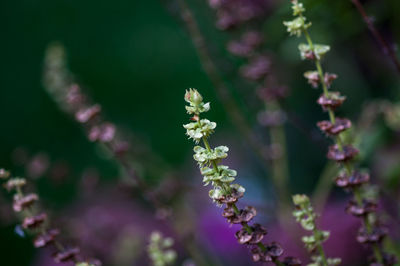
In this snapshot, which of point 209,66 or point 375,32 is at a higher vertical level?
point 209,66

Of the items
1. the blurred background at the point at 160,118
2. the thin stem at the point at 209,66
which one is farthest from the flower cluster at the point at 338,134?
the thin stem at the point at 209,66


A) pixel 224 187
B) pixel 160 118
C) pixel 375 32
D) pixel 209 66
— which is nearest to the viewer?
pixel 224 187

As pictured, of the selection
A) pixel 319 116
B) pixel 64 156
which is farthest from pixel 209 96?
pixel 319 116

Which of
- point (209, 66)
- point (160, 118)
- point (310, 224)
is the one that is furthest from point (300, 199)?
point (160, 118)

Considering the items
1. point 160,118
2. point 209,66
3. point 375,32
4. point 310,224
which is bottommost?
point 310,224

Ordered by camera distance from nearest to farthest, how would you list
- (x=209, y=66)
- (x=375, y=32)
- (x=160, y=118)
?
(x=375, y=32), (x=209, y=66), (x=160, y=118)

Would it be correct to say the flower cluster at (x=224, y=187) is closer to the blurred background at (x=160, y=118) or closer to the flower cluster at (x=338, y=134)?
the flower cluster at (x=338, y=134)

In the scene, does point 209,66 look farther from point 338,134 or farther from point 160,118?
point 160,118
